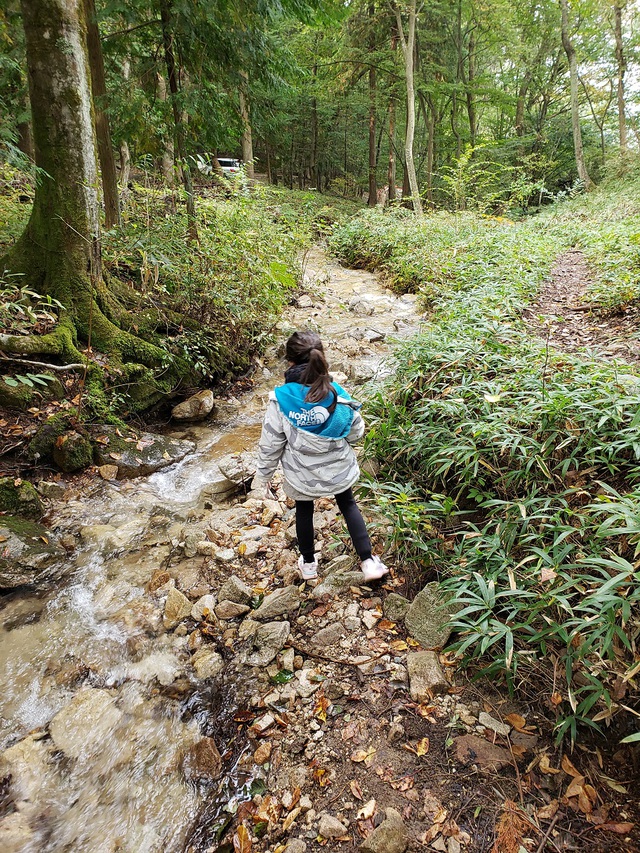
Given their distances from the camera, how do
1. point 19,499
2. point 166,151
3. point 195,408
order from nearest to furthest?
point 19,499
point 195,408
point 166,151

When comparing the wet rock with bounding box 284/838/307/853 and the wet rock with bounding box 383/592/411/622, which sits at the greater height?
the wet rock with bounding box 383/592/411/622

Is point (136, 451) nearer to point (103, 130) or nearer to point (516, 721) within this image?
point (516, 721)

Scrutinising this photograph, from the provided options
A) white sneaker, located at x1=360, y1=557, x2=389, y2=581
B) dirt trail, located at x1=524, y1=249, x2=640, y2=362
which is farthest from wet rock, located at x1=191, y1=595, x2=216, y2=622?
dirt trail, located at x1=524, y1=249, x2=640, y2=362

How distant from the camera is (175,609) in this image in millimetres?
3156

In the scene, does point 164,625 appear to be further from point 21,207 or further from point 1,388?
point 21,207

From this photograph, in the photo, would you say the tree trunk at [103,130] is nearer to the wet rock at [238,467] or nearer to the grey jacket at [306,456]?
the wet rock at [238,467]

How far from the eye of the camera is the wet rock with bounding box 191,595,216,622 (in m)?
3.10

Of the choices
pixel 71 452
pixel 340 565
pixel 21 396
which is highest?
pixel 21 396

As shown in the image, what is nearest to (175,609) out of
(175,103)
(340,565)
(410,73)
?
(340,565)

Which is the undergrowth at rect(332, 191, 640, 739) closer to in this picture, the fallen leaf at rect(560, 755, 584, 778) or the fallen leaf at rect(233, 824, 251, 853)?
the fallen leaf at rect(560, 755, 584, 778)

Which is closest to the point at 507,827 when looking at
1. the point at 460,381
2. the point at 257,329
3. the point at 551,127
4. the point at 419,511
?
the point at 419,511

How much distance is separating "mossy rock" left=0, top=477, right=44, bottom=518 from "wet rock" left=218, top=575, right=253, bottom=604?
1889 mm

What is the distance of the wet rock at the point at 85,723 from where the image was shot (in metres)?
2.41

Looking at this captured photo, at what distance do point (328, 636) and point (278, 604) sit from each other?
44 cm
